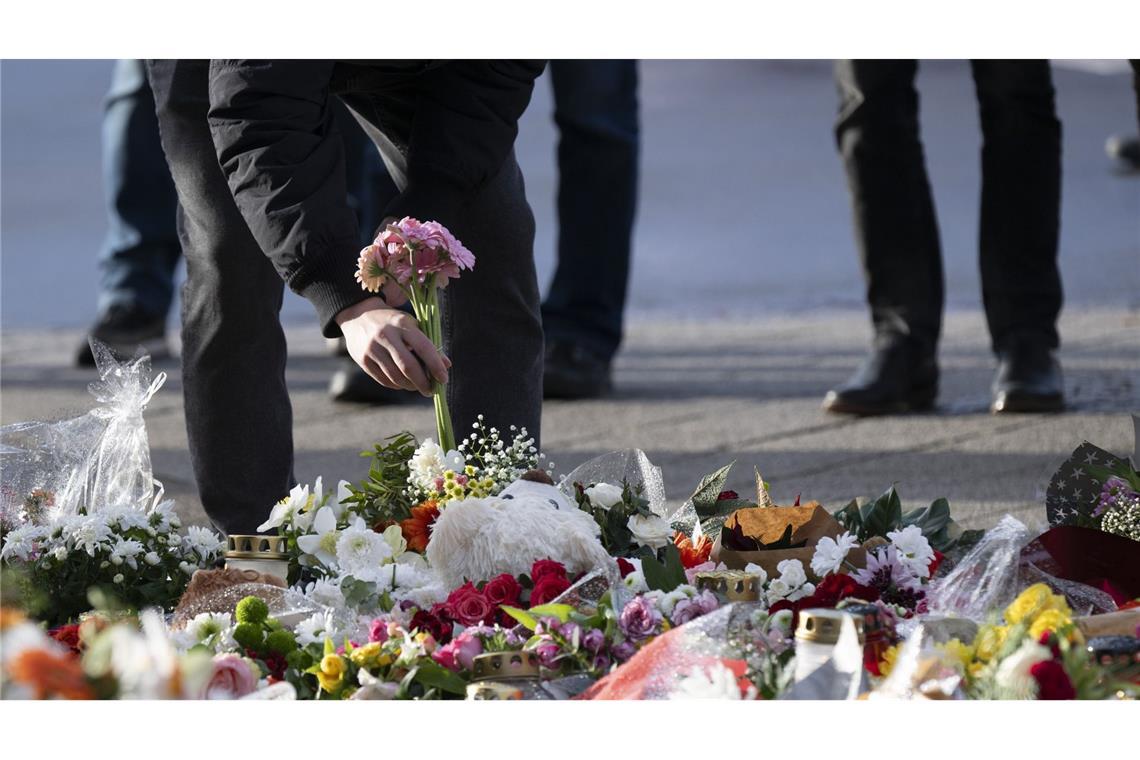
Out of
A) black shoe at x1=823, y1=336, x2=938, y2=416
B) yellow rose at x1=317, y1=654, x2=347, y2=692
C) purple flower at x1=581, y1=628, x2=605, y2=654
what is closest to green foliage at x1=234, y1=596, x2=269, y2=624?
yellow rose at x1=317, y1=654, x2=347, y2=692

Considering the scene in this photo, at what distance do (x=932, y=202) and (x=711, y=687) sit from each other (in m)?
2.82

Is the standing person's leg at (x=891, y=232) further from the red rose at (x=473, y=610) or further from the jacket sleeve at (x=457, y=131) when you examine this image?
the red rose at (x=473, y=610)

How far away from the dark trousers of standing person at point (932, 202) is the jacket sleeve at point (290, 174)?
2.17m

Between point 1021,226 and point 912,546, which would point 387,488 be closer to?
point 912,546

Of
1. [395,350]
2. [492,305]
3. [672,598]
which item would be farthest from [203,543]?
[672,598]

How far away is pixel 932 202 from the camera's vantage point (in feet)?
13.1

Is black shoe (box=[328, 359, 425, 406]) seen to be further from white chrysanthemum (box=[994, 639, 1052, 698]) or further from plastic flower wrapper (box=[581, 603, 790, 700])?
white chrysanthemum (box=[994, 639, 1052, 698])

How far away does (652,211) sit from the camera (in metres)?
9.85

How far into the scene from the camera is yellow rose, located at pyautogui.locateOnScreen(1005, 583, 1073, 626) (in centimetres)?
158

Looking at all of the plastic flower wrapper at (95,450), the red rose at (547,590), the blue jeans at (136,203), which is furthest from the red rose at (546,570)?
the blue jeans at (136,203)

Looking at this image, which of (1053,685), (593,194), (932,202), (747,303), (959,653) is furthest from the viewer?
(747,303)

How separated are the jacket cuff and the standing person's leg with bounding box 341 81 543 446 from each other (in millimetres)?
446

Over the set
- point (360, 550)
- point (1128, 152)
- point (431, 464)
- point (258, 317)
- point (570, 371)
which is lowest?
point (360, 550)

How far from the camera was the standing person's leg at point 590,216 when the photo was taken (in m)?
4.37
